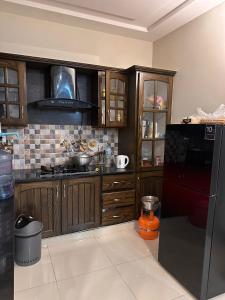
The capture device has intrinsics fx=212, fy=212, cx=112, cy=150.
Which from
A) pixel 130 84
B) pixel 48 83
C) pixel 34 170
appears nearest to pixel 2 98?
pixel 48 83

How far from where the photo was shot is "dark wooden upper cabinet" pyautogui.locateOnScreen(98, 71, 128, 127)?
8.41 ft

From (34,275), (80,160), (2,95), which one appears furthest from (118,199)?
(2,95)

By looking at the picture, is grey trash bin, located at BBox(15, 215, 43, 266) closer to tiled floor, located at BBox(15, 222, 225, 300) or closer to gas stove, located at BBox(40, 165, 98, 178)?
tiled floor, located at BBox(15, 222, 225, 300)

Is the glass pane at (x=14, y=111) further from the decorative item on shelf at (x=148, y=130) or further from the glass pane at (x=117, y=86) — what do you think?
the decorative item on shelf at (x=148, y=130)

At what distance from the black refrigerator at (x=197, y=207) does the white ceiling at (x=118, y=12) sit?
4.41ft

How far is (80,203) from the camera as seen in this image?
2.39 metres

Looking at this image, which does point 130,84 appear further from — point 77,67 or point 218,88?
point 218,88

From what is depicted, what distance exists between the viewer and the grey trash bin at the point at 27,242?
6.31 feet

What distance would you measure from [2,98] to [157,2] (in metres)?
1.85

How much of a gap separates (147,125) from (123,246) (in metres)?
1.46

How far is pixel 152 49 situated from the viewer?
3.11 metres

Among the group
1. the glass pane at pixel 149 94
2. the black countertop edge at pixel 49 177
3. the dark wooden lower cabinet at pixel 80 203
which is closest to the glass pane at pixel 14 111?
the black countertop edge at pixel 49 177

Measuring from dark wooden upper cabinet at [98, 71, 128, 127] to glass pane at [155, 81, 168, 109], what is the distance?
407mm

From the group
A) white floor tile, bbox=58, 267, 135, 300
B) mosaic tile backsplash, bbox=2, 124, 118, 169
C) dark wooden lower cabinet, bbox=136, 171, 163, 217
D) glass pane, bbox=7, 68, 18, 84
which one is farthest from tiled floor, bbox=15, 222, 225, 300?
glass pane, bbox=7, 68, 18, 84
